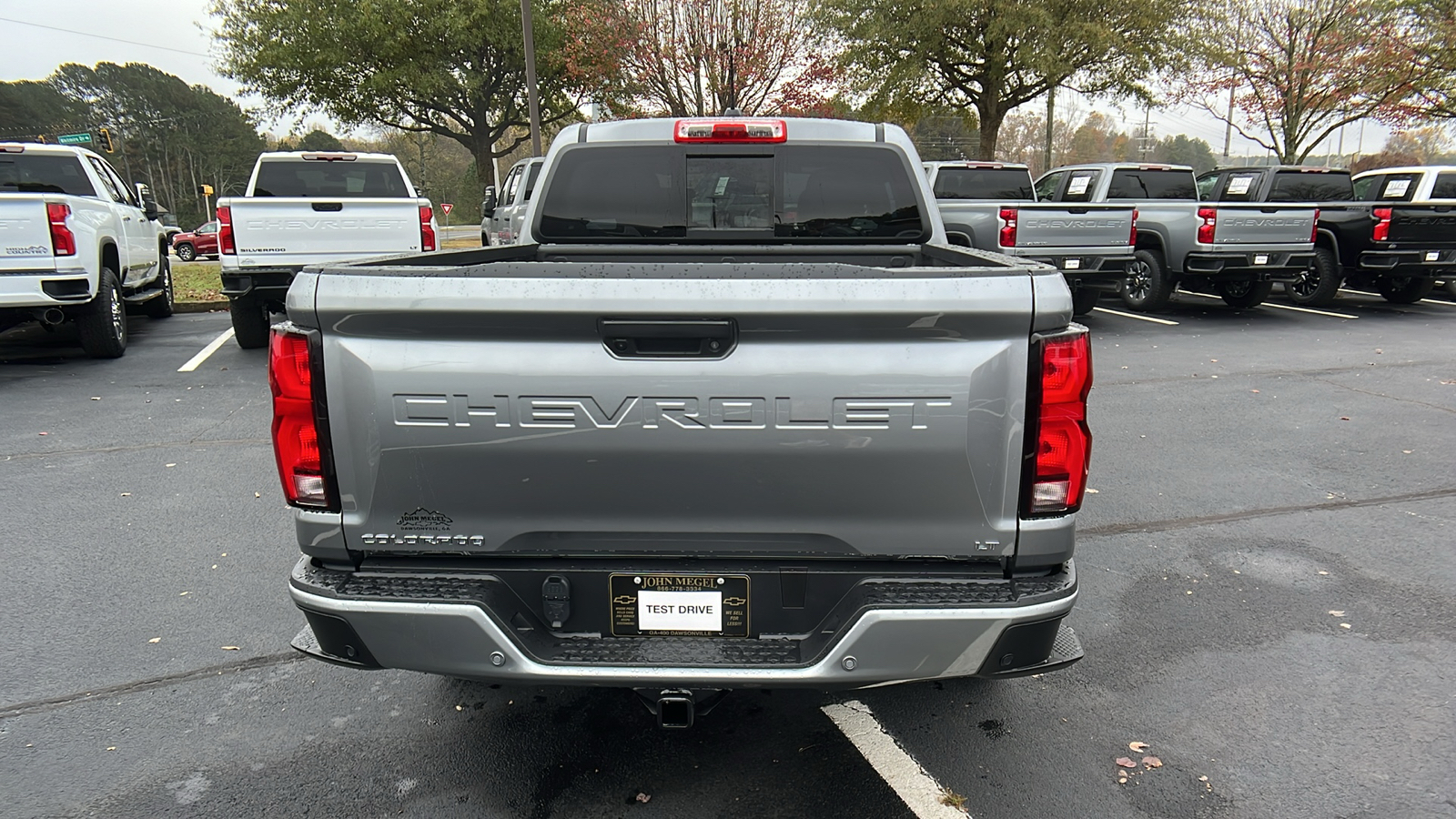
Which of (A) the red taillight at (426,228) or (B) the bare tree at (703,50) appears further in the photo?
(B) the bare tree at (703,50)

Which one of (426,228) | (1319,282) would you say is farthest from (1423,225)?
(426,228)

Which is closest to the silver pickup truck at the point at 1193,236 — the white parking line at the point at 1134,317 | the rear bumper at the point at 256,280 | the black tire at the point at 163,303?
the white parking line at the point at 1134,317

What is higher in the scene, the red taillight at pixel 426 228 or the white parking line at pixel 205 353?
the red taillight at pixel 426 228

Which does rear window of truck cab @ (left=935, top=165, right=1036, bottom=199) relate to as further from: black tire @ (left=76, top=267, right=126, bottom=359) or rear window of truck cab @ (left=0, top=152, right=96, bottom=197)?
rear window of truck cab @ (left=0, top=152, right=96, bottom=197)

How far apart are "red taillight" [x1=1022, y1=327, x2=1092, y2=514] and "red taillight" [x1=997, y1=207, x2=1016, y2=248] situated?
967 centimetres

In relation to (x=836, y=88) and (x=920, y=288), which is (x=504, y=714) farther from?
(x=836, y=88)

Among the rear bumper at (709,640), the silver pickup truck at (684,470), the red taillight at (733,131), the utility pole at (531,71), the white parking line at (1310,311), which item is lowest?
the white parking line at (1310,311)

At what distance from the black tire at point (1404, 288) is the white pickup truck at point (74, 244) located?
17359 mm

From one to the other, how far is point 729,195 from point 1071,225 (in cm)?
865

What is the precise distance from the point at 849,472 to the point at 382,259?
1742mm

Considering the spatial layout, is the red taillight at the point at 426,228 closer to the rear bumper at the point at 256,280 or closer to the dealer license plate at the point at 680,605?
the rear bumper at the point at 256,280

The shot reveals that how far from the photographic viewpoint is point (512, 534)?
87.7 inches

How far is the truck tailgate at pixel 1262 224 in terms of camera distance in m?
11.8

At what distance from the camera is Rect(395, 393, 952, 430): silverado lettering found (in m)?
2.08
